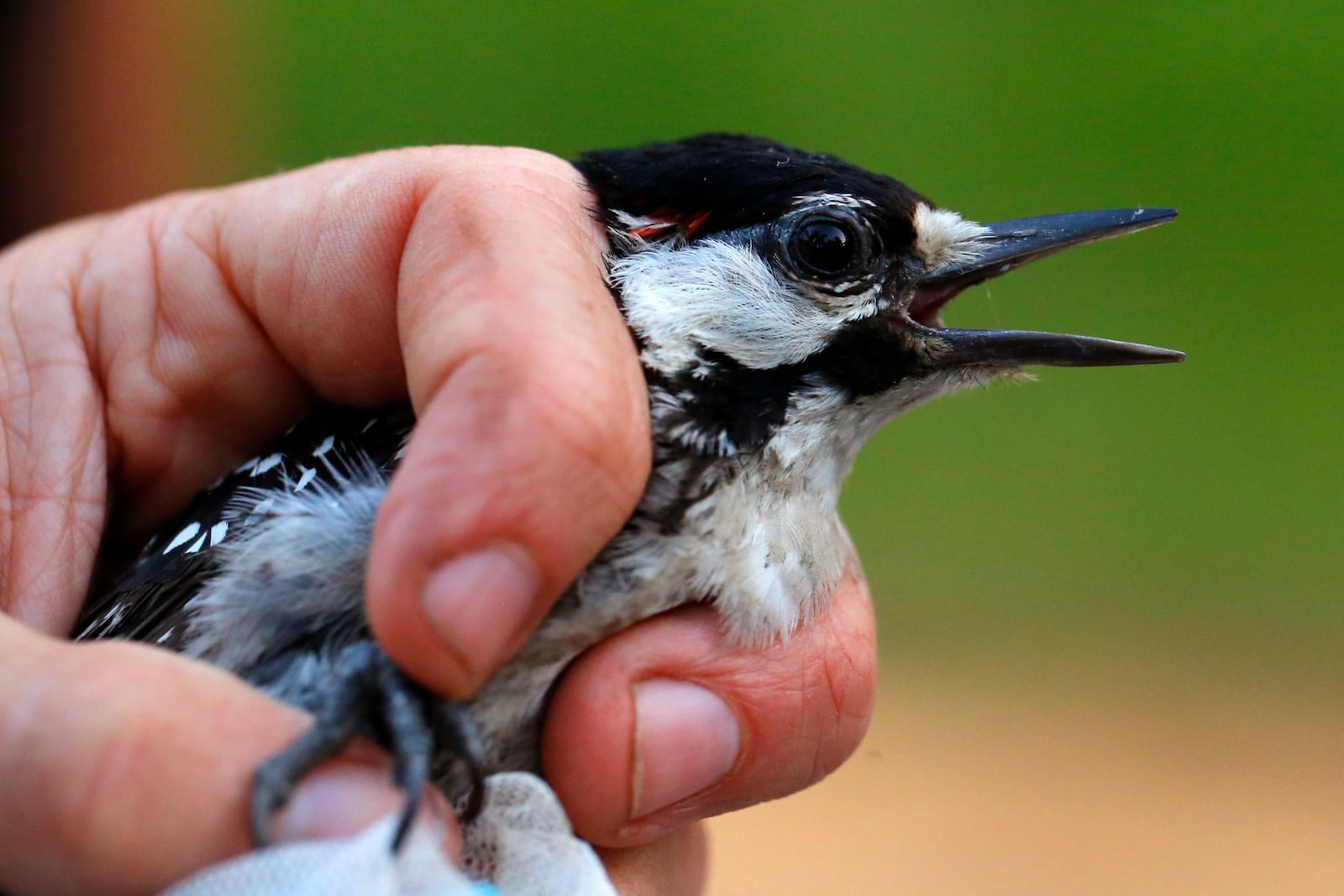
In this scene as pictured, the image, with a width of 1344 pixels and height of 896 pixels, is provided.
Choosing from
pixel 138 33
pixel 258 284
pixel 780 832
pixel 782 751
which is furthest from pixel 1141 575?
pixel 138 33

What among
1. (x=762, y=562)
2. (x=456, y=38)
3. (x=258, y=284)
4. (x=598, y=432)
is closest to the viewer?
(x=598, y=432)

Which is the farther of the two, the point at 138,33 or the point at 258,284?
the point at 138,33

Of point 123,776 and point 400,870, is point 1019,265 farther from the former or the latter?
point 123,776

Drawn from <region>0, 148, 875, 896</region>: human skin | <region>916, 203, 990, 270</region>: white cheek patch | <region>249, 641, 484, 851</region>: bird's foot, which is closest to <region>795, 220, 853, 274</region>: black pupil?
<region>916, 203, 990, 270</region>: white cheek patch

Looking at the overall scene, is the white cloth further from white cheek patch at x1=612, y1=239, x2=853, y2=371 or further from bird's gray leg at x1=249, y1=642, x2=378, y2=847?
white cheek patch at x1=612, y1=239, x2=853, y2=371

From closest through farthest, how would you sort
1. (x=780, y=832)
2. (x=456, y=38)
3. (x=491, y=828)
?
(x=491, y=828)
(x=780, y=832)
(x=456, y=38)

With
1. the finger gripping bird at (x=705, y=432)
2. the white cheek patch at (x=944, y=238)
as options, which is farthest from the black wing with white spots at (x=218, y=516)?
the white cheek patch at (x=944, y=238)

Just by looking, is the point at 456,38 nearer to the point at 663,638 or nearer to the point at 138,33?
the point at 138,33
